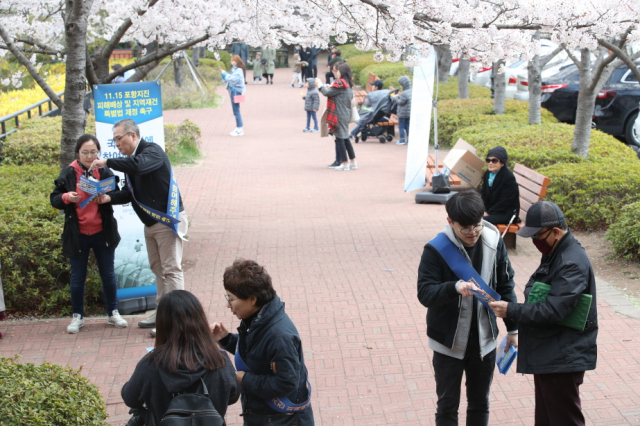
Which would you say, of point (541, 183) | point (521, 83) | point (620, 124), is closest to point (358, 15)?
point (541, 183)

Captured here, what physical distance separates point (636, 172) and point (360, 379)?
567 centimetres

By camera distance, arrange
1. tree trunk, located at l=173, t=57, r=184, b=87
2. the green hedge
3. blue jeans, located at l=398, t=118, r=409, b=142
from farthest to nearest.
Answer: tree trunk, located at l=173, t=57, r=184, b=87 < blue jeans, located at l=398, t=118, r=409, b=142 < the green hedge

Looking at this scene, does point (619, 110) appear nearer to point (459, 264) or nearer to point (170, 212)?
point (170, 212)

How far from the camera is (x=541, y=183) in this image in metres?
7.73

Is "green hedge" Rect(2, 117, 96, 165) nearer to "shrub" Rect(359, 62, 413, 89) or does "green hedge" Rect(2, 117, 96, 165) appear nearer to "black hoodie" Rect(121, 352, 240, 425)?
"black hoodie" Rect(121, 352, 240, 425)

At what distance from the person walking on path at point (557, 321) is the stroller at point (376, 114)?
12486 mm

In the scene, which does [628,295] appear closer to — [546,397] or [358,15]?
[546,397]

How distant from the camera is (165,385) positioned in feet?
9.02

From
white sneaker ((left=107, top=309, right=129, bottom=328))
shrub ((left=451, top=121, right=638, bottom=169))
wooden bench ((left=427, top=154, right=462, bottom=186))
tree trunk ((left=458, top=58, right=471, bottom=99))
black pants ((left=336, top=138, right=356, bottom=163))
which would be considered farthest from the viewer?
tree trunk ((left=458, top=58, right=471, bottom=99))

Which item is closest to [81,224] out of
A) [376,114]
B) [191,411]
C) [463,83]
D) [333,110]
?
[191,411]

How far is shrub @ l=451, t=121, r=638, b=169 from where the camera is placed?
9.96m

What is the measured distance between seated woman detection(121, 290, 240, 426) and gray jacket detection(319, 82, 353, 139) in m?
9.77

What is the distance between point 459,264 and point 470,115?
12.0 m

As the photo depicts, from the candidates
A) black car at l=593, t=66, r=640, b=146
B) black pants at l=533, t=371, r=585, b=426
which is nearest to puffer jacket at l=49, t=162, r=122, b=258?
black pants at l=533, t=371, r=585, b=426
